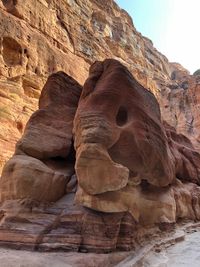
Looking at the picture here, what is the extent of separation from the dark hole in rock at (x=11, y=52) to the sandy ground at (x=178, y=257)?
53.6 ft


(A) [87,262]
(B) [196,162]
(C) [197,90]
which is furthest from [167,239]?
(C) [197,90]

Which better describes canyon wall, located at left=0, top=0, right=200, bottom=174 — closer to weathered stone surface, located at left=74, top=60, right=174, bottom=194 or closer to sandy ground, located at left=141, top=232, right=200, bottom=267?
weathered stone surface, located at left=74, top=60, right=174, bottom=194

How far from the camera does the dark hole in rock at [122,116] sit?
576cm

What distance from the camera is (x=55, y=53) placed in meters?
22.9

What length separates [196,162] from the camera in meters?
11.0

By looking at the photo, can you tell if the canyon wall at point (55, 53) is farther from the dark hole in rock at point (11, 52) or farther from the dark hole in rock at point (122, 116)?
the dark hole in rock at point (122, 116)

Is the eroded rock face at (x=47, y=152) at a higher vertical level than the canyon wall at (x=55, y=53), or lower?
lower

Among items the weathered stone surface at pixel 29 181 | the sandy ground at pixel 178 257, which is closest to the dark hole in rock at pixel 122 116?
the weathered stone surface at pixel 29 181

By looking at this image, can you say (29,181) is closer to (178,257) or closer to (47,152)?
(47,152)

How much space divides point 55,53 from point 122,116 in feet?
60.7

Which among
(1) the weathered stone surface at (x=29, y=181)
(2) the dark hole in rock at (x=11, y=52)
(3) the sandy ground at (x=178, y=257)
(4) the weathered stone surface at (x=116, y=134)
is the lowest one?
(3) the sandy ground at (x=178, y=257)

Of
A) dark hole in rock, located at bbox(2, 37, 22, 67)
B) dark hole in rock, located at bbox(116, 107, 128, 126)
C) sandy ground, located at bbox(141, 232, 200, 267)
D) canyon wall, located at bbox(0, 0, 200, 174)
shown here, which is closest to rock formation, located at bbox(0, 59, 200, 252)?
dark hole in rock, located at bbox(116, 107, 128, 126)

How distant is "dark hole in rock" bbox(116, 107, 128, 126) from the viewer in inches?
227

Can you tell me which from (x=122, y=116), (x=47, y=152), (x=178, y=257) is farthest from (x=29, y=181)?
(x=178, y=257)
